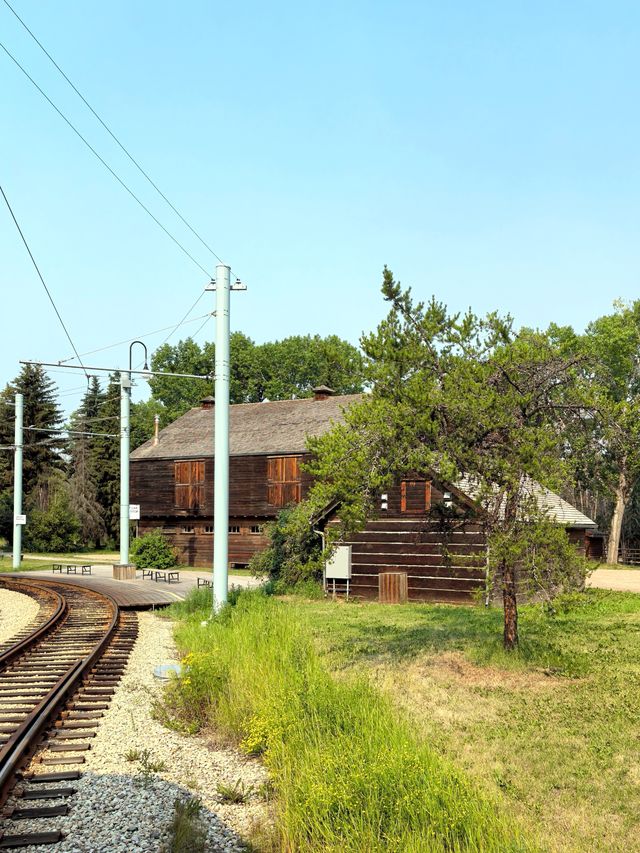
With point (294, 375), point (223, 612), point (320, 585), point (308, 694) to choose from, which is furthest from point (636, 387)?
point (308, 694)

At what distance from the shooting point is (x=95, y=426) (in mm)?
71000

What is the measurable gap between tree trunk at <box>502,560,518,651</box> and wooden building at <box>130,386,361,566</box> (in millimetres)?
29556

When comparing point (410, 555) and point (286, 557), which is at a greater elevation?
point (410, 555)

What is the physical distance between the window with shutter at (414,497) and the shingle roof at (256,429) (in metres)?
16.1

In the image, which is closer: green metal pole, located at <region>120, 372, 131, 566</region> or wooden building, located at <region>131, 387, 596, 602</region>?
green metal pole, located at <region>120, 372, 131, 566</region>

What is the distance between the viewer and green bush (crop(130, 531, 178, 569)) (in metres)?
45.1

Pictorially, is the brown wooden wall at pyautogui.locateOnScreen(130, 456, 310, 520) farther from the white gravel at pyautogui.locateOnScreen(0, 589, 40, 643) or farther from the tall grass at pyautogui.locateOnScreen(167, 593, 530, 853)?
the tall grass at pyautogui.locateOnScreen(167, 593, 530, 853)

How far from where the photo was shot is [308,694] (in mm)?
9156

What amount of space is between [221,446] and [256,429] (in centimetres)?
3062

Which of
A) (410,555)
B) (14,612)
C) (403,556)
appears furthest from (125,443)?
(410,555)

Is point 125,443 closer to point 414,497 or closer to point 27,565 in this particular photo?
point 414,497

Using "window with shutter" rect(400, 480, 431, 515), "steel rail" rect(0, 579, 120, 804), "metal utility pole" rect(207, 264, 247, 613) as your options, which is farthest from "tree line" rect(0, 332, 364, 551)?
"steel rail" rect(0, 579, 120, 804)

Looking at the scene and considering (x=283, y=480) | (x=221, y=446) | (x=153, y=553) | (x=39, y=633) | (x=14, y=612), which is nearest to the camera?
(x=39, y=633)

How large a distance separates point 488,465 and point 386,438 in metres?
1.68
